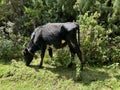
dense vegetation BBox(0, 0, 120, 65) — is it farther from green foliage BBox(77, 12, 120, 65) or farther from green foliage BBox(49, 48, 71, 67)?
green foliage BBox(49, 48, 71, 67)

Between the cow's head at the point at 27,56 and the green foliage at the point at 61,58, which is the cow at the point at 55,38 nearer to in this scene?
the cow's head at the point at 27,56

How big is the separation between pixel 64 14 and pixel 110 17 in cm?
191

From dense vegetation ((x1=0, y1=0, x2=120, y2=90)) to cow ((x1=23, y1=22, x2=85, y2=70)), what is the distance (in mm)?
408

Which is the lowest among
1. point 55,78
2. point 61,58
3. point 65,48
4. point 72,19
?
point 55,78

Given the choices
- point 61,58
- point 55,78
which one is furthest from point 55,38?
point 55,78

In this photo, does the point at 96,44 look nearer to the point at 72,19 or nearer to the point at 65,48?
the point at 65,48

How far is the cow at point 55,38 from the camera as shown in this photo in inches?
325

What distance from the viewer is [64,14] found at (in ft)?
37.2

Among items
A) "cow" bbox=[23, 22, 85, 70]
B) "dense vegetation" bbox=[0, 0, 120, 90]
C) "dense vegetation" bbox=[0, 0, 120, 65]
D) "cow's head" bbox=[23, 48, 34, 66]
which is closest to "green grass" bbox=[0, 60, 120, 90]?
"dense vegetation" bbox=[0, 0, 120, 90]

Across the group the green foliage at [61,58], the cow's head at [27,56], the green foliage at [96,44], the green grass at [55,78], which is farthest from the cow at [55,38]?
the green foliage at [96,44]

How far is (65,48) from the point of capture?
927 cm

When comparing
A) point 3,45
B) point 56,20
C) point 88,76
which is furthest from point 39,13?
point 88,76

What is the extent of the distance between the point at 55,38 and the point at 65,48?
0.92 meters

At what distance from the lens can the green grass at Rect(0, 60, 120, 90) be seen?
7.92m
